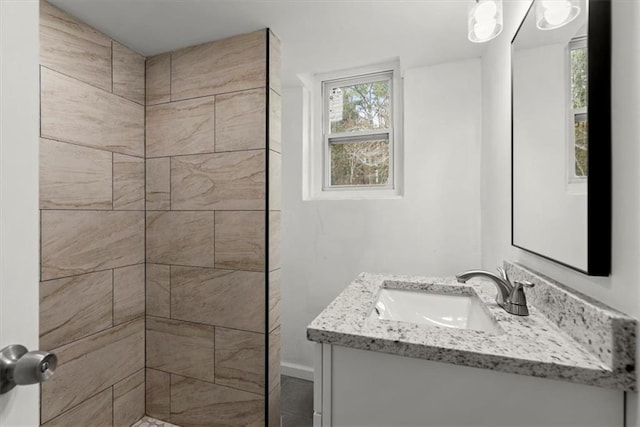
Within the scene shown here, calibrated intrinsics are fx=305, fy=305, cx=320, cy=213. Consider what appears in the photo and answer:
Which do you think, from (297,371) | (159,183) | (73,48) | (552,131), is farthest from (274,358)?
(73,48)

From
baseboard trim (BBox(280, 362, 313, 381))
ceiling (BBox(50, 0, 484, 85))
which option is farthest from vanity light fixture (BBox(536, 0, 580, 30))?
baseboard trim (BBox(280, 362, 313, 381))

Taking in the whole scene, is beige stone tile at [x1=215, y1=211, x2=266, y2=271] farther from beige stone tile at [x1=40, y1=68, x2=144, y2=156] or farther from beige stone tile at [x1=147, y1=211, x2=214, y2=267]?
beige stone tile at [x1=40, y1=68, x2=144, y2=156]

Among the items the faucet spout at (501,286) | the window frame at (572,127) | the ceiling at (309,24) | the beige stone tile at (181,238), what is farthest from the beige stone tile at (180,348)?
the window frame at (572,127)

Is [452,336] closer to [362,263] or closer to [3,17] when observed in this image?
[3,17]

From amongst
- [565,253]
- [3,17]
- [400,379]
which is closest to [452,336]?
[400,379]

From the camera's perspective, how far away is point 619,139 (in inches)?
26.8

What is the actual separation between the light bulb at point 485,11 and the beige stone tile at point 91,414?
256 centimetres

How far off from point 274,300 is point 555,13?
167 cm

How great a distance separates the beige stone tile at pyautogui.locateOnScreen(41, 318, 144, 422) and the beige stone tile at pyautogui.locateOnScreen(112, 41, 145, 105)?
A: 4.60 feet

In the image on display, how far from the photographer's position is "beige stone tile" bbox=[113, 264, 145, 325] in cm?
178

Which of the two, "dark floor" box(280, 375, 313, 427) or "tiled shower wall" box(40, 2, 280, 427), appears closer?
"tiled shower wall" box(40, 2, 280, 427)

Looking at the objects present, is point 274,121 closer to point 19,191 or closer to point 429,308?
point 429,308

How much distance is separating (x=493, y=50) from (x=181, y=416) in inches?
109

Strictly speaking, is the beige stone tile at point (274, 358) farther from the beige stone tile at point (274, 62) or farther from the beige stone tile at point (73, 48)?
the beige stone tile at point (73, 48)
